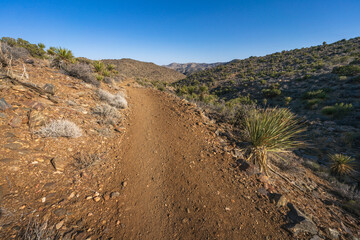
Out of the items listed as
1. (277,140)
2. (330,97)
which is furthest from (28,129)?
(330,97)

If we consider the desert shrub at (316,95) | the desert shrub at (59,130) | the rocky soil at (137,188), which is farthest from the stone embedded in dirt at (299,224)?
the desert shrub at (316,95)

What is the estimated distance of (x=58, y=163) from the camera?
2750 millimetres

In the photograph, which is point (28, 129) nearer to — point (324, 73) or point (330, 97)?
point (330, 97)

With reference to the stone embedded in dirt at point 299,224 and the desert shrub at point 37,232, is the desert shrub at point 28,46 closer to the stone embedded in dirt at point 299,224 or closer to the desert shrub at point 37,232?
the desert shrub at point 37,232

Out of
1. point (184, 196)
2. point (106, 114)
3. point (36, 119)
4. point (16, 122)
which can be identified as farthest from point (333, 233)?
point (16, 122)

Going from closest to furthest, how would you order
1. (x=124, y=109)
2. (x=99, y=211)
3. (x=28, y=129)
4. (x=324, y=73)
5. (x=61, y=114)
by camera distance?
(x=99, y=211), (x=28, y=129), (x=61, y=114), (x=124, y=109), (x=324, y=73)

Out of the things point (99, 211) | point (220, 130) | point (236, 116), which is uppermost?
point (236, 116)

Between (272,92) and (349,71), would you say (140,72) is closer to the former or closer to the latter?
(272,92)

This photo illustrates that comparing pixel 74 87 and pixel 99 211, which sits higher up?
pixel 74 87

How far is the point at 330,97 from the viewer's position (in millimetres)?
11602

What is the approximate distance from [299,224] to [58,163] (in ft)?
14.9

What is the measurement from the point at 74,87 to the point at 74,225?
19.9 ft

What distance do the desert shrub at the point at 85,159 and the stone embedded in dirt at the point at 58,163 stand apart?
196 millimetres

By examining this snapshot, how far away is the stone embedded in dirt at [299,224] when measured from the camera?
2.19 meters
